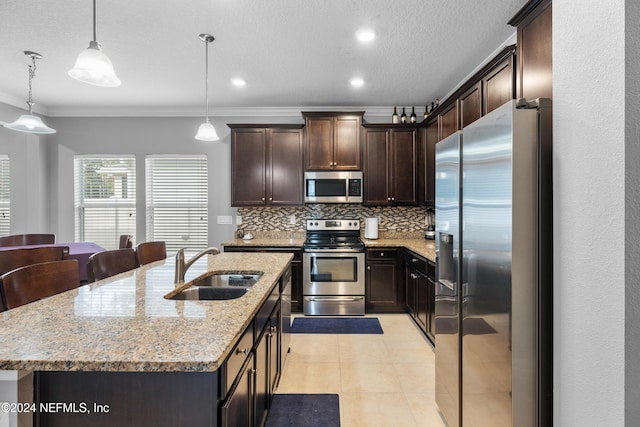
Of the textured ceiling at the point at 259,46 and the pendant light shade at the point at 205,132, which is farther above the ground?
the textured ceiling at the point at 259,46

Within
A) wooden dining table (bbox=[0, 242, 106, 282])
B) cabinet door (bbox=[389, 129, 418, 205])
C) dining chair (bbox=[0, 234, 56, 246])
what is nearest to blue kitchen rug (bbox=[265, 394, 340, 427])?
wooden dining table (bbox=[0, 242, 106, 282])

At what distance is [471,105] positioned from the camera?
284 cm

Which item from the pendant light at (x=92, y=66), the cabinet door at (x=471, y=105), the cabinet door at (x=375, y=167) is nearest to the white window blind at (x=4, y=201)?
the pendant light at (x=92, y=66)

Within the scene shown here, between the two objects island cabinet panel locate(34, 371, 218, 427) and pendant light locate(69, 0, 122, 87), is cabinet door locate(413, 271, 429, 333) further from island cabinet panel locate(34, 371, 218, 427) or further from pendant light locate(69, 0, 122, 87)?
pendant light locate(69, 0, 122, 87)

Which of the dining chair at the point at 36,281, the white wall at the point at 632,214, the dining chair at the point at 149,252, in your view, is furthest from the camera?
the dining chair at the point at 149,252

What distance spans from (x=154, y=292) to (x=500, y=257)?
163 centimetres

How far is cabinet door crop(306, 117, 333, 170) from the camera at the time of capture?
440 cm

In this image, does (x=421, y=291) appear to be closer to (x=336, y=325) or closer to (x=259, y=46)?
(x=336, y=325)

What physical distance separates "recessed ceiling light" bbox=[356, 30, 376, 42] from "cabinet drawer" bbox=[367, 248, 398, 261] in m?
2.32

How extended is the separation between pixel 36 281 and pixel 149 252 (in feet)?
4.20

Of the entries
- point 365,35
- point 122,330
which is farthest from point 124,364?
point 365,35

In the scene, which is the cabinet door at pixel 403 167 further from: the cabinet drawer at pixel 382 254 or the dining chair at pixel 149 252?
the dining chair at pixel 149 252

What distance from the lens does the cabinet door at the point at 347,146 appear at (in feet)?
14.5

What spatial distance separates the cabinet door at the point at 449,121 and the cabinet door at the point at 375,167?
0.88m
